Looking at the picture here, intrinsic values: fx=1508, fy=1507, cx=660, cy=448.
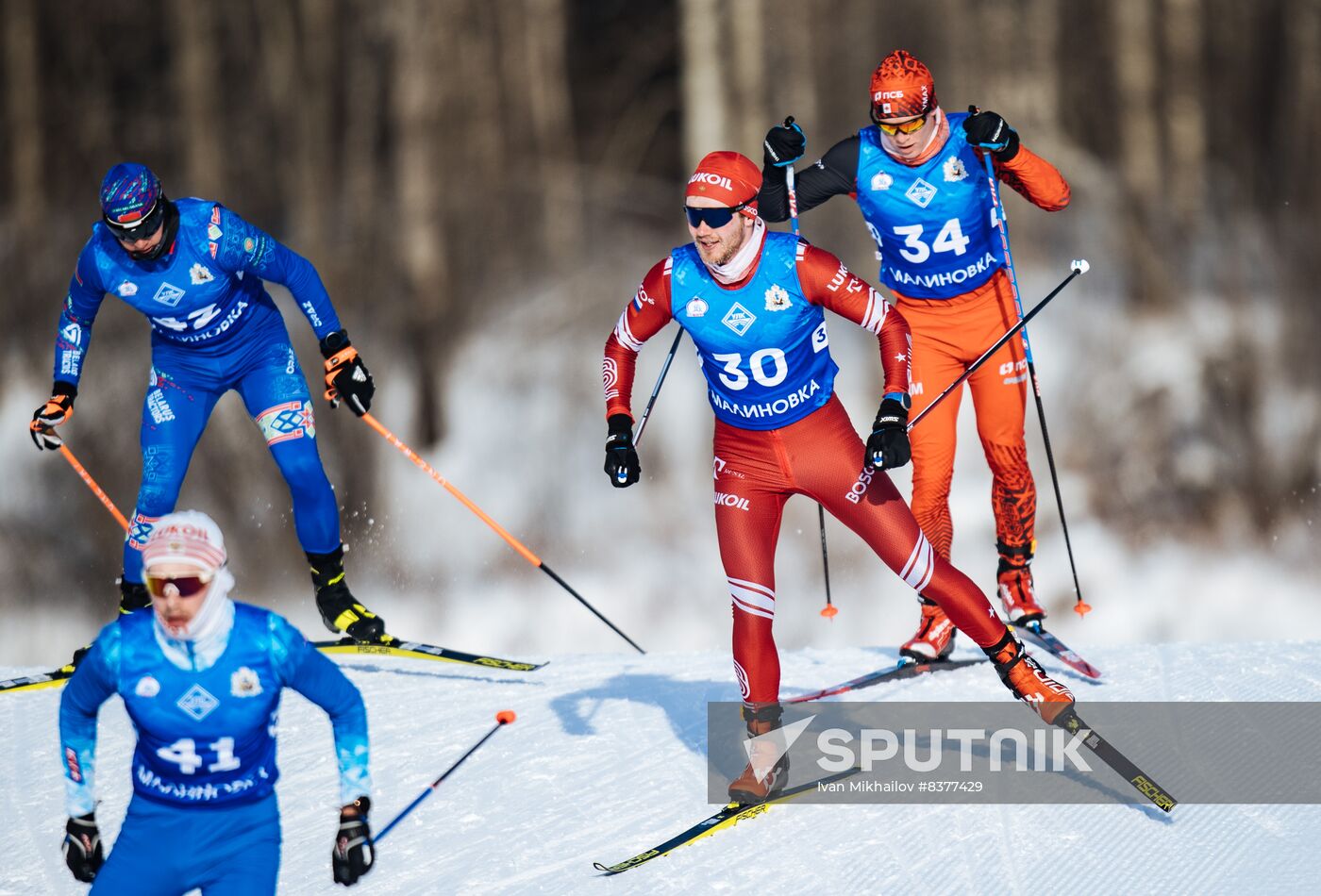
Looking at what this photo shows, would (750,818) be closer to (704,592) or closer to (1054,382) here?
(704,592)

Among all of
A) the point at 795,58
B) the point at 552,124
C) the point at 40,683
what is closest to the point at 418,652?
the point at 40,683

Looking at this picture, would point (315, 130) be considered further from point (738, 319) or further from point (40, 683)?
point (738, 319)

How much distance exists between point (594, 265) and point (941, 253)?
322cm

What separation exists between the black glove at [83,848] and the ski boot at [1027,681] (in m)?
2.30

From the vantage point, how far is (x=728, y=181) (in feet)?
12.4

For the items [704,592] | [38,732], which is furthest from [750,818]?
[704,592]

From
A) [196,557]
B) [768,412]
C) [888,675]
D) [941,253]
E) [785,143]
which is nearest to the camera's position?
[196,557]

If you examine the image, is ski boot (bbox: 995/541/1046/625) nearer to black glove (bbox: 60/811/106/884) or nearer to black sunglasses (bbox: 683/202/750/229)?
black sunglasses (bbox: 683/202/750/229)

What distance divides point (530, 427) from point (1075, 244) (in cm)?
295

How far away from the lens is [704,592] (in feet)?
25.1

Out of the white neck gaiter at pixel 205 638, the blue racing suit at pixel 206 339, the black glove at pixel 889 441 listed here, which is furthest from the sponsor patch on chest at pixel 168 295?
the black glove at pixel 889 441

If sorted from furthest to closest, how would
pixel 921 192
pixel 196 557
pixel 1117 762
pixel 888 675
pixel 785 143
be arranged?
pixel 888 675
pixel 921 192
pixel 785 143
pixel 1117 762
pixel 196 557

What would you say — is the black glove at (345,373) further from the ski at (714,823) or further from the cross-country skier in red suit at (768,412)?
the ski at (714,823)

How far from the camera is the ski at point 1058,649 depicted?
5.21m
